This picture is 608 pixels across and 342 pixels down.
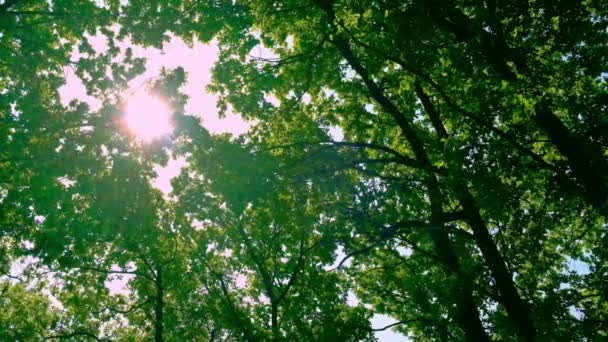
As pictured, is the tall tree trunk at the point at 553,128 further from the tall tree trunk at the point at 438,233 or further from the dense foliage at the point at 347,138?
the tall tree trunk at the point at 438,233

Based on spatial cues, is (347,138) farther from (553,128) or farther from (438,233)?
(553,128)

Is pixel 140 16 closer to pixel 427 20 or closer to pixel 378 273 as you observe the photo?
pixel 427 20

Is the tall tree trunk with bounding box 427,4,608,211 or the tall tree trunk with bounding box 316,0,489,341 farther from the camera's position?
the tall tree trunk with bounding box 316,0,489,341

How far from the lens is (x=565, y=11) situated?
21.5 feet

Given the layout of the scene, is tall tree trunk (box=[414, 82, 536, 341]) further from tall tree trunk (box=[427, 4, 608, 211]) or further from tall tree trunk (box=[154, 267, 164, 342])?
tall tree trunk (box=[154, 267, 164, 342])

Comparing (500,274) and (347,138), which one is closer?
(500,274)

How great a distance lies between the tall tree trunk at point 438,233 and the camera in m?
10.1

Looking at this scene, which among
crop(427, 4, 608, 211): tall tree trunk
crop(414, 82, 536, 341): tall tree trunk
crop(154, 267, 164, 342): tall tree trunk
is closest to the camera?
crop(427, 4, 608, 211): tall tree trunk

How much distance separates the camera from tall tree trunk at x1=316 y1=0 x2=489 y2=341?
1014cm

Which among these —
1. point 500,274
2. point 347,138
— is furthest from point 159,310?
point 500,274

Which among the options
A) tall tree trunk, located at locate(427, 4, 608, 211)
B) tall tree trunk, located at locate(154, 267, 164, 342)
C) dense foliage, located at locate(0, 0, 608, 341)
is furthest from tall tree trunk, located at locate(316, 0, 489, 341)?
tall tree trunk, located at locate(154, 267, 164, 342)

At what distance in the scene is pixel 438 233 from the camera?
12219mm

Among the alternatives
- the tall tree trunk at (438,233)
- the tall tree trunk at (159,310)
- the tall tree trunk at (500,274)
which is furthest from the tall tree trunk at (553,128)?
the tall tree trunk at (159,310)

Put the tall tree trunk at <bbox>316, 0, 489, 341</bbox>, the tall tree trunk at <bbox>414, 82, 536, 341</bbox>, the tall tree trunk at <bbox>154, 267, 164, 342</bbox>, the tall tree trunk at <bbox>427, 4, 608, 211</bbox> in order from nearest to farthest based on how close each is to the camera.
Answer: the tall tree trunk at <bbox>427, 4, 608, 211</bbox> < the tall tree trunk at <bbox>414, 82, 536, 341</bbox> < the tall tree trunk at <bbox>316, 0, 489, 341</bbox> < the tall tree trunk at <bbox>154, 267, 164, 342</bbox>
